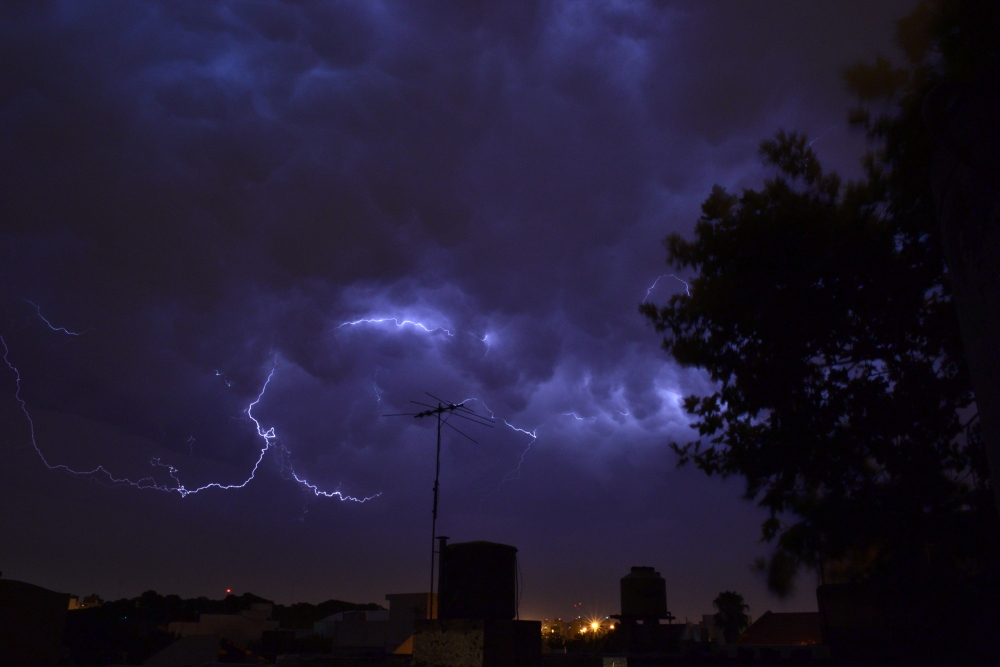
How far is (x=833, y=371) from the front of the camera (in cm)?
886

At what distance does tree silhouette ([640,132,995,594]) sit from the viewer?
786cm

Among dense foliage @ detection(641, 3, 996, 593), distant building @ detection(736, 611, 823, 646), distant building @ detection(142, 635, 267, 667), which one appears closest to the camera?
dense foliage @ detection(641, 3, 996, 593)

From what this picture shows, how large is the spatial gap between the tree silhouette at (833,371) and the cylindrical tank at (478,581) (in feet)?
13.5

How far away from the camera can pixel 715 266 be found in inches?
371

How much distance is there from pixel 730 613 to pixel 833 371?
5655 centimetres

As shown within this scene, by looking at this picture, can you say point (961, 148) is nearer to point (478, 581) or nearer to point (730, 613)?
point (478, 581)

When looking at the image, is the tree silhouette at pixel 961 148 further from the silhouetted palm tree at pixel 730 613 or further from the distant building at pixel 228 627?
the silhouetted palm tree at pixel 730 613

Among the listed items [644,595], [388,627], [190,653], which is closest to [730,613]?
[388,627]

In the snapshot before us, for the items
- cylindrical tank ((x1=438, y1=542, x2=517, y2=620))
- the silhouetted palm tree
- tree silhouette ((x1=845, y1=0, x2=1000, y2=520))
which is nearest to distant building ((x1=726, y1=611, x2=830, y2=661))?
the silhouetted palm tree

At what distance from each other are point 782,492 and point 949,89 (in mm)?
5338

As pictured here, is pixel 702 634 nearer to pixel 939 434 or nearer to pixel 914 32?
pixel 939 434

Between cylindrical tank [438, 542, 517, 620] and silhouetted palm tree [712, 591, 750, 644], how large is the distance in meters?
53.1

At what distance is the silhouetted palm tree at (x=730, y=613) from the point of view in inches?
2206

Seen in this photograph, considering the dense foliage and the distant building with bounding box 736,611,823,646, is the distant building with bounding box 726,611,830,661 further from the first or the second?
the dense foliage
